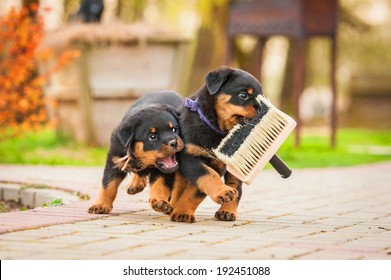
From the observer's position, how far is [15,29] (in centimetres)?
1020

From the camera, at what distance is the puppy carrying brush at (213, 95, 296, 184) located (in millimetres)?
5242

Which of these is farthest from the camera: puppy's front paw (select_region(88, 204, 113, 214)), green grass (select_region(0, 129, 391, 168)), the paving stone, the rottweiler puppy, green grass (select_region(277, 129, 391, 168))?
green grass (select_region(277, 129, 391, 168))

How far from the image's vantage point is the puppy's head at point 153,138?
5227mm

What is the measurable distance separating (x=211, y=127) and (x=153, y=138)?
0.36 metres

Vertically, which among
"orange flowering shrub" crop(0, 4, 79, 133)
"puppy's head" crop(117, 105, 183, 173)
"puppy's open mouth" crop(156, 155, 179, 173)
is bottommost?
"orange flowering shrub" crop(0, 4, 79, 133)

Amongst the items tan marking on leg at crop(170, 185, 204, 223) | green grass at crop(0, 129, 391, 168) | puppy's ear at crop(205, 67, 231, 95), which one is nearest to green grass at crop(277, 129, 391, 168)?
green grass at crop(0, 129, 391, 168)

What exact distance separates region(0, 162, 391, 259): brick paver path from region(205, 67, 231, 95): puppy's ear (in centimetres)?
83

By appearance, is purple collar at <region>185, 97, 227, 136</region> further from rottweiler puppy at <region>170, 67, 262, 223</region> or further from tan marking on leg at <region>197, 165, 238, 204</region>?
tan marking on leg at <region>197, 165, 238, 204</region>

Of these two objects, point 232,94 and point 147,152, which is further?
point 147,152

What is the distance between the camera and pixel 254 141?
17.4ft

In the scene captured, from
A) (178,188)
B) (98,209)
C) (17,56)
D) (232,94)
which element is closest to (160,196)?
(178,188)

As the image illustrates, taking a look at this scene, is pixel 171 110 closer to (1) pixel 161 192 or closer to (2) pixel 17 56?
(1) pixel 161 192

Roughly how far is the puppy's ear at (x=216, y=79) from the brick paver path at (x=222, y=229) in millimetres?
827

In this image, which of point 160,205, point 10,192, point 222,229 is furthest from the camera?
point 10,192
